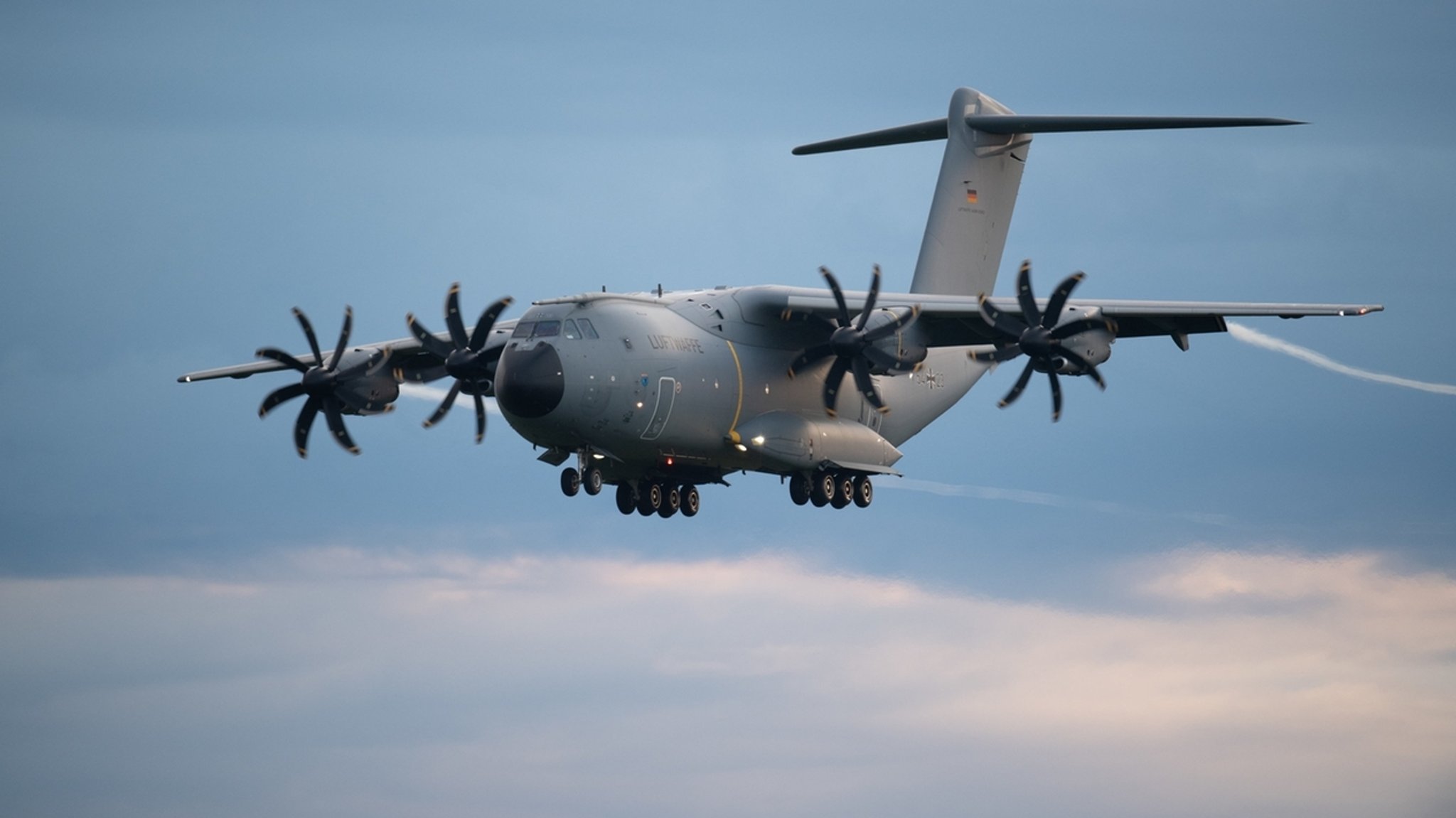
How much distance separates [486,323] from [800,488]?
5.98 m

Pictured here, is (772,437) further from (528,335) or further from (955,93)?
(955,93)

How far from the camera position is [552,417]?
27.3m

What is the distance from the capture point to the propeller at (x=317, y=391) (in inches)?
1155

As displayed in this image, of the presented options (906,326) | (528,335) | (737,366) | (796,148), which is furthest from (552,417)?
(796,148)

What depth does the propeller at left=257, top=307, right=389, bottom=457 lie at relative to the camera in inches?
1155

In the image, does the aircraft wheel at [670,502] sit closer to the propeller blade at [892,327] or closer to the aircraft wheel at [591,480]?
the aircraft wheel at [591,480]

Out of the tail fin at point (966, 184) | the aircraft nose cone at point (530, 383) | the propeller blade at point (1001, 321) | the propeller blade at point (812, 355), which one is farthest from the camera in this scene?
the tail fin at point (966, 184)

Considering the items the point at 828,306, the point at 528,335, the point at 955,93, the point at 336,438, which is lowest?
the point at 336,438

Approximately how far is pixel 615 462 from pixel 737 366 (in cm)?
A: 246

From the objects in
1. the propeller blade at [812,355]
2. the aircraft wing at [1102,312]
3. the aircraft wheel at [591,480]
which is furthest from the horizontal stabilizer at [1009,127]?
the aircraft wheel at [591,480]

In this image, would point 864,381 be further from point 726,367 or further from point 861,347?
point 726,367

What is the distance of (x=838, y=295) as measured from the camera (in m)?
28.5

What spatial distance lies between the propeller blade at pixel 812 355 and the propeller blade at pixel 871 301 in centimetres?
78

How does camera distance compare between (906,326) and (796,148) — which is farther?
(796,148)
